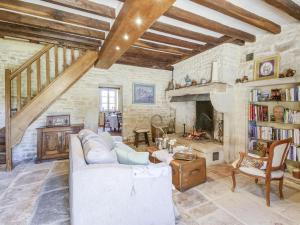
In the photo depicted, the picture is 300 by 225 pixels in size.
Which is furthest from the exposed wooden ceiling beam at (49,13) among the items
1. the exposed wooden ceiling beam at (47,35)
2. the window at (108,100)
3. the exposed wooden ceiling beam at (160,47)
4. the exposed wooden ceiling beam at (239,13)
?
the window at (108,100)

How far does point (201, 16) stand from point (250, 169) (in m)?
2.53

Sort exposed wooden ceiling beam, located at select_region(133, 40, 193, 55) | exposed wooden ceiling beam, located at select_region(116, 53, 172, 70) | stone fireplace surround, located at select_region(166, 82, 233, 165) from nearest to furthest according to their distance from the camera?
stone fireplace surround, located at select_region(166, 82, 233, 165) < exposed wooden ceiling beam, located at select_region(133, 40, 193, 55) < exposed wooden ceiling beam, located at select_region(116, 53, 172, 70)

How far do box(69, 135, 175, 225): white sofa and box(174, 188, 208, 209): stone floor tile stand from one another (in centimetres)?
54

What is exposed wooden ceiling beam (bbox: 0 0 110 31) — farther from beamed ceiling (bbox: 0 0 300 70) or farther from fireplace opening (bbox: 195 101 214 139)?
fireplace opening (bbox: 195 101 214 139)

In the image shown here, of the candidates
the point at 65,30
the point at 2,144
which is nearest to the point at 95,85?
the point at 65,30

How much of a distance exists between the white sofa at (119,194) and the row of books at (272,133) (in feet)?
8.72

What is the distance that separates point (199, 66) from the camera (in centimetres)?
480

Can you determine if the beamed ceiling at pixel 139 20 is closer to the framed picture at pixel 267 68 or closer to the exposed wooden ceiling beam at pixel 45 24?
the exposed wooden ceiling beam at pixel 45 24

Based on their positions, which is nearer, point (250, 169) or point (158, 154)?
point (250, 169)

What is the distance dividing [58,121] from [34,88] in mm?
1096

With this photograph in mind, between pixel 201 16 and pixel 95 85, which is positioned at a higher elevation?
pixel 201 16

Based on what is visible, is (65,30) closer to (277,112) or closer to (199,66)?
(199,66)

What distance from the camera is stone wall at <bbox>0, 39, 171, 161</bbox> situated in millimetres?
4203

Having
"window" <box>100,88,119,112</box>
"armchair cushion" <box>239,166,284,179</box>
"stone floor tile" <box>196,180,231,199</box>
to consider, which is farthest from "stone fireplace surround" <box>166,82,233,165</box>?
"window" <box>100,88,119,112</box>
